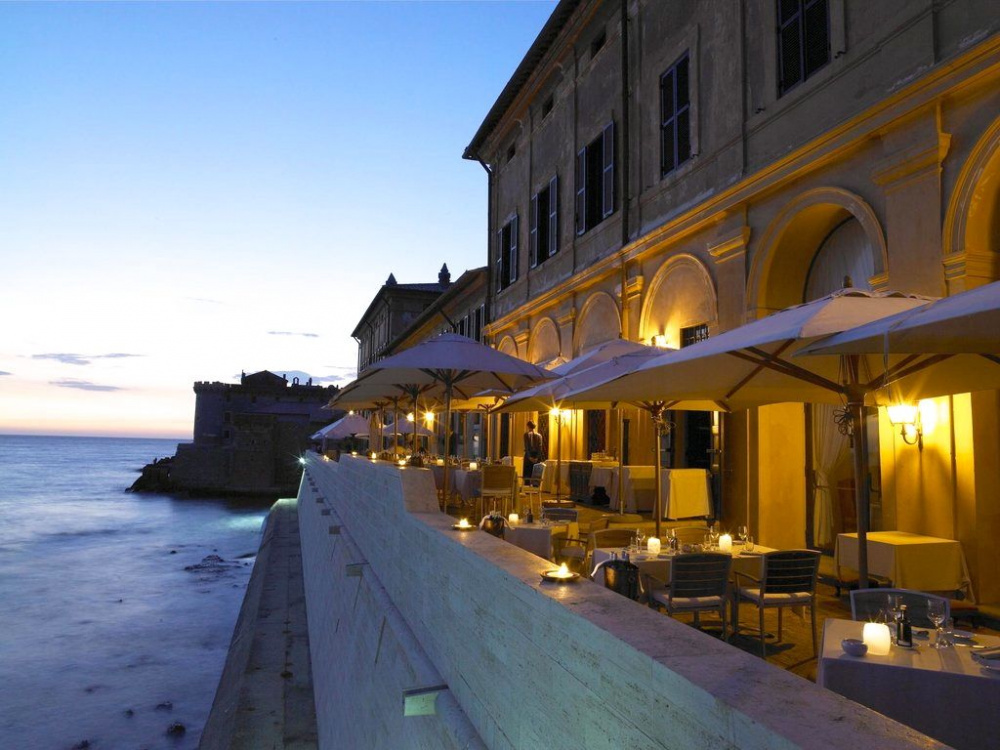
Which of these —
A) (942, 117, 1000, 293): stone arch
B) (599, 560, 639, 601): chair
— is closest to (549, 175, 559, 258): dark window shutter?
(942, 117, 1000, 293): stone arch

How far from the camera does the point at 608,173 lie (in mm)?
15039

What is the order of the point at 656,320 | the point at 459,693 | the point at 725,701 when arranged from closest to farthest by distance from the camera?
the point at 725,701 → the point at 459,693 → the point at 656,320

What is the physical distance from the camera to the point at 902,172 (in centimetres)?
754

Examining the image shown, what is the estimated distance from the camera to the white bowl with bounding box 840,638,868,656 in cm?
353

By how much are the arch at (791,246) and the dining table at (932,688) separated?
634cm

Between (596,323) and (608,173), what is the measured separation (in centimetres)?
323

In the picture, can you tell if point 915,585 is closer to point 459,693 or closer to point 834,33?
point 459,693

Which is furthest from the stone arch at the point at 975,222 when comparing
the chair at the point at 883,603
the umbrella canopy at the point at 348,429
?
the umbrella canopy at the point at 348,429

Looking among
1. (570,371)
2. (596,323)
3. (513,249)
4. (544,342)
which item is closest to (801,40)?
(570,371)

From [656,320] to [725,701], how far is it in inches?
450

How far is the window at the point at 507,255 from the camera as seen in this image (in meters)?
21.5

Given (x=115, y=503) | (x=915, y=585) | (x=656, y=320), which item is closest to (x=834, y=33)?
(x=656, y=320)

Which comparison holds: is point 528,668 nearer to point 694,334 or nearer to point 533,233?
point 694,334

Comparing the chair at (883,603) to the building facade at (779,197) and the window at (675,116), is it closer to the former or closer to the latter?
the building facade at (779,197)
